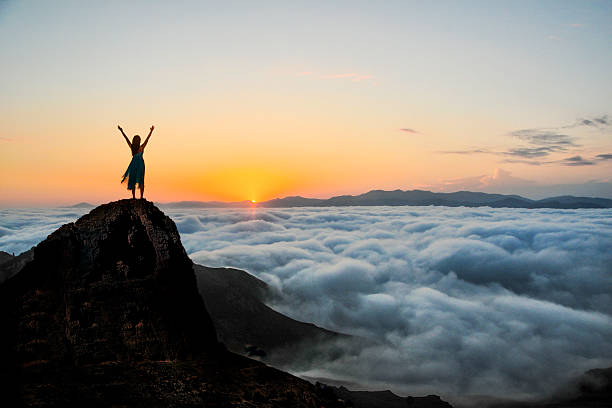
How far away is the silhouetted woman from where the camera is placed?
1604cm

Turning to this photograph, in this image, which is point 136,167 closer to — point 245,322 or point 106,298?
point 106,298

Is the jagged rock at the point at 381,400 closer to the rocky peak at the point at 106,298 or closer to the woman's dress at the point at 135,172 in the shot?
the rocky peak at the point at 106,298

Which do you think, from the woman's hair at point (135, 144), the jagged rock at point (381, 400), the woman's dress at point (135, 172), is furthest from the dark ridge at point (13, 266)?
the woman's hair at point (135, 144)

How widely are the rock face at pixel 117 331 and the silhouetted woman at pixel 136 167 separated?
3.38 ft

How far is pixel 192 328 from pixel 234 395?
2965mm

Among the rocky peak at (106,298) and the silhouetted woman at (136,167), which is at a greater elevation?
the silhouetted woman at (136,167)

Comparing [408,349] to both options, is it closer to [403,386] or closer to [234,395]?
[403,386]

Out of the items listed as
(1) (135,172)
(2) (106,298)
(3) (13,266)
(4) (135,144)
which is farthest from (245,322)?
(2) (106,298)

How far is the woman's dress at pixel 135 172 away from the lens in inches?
631

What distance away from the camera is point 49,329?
13234mm

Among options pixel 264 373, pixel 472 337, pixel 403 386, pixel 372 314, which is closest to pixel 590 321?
pixel 472 337

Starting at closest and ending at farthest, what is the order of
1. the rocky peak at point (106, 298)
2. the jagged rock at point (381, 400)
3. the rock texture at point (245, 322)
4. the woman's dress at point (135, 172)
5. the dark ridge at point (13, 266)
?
the rocky peak at point (106, 298) → the woman's dress at point (135, 172) → the jagged rock at point (381, 400) → the rock texture at point (245, 322) → the dark ridge at point (13, 266)

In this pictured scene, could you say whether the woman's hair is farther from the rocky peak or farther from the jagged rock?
the jagged rock

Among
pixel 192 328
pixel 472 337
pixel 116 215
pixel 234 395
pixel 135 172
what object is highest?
pixel 135 172
